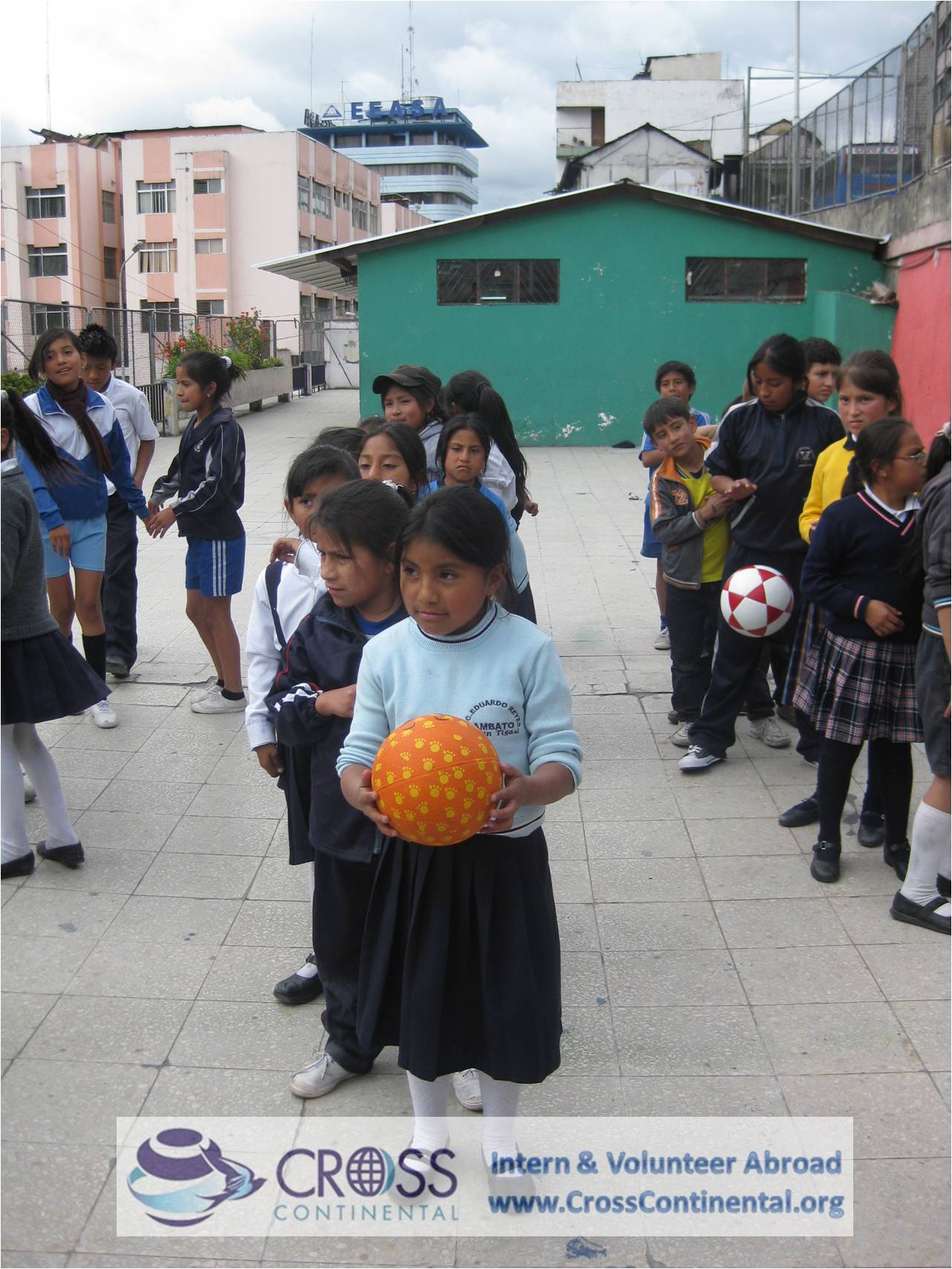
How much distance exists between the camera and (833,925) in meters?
3.84

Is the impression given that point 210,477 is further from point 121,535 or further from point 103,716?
point 103,716

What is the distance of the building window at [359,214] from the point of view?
58.1 metres

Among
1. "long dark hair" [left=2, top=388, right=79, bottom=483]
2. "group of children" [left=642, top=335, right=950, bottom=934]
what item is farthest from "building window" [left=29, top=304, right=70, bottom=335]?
"group of children" [left=642, top=335, right=950, bottom=934]

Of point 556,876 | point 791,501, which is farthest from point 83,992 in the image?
point 791,501

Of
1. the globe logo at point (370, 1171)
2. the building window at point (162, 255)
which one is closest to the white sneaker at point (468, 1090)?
the globe logo at point (370, 1171)

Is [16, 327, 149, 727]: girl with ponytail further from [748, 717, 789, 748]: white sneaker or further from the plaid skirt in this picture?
the plaid skirt

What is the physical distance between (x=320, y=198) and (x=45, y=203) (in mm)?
11379

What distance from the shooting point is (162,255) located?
48.2 metres

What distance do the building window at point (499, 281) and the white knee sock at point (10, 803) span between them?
1515 cm

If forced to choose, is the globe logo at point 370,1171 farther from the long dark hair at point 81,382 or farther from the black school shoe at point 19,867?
the long dark hair at point 81,382

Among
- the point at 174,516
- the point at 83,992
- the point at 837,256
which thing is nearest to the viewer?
the point at 83,992

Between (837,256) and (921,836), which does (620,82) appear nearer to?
(837,256)

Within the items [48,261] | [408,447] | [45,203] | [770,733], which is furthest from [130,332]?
[48,261]

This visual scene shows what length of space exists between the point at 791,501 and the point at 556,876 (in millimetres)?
1968
